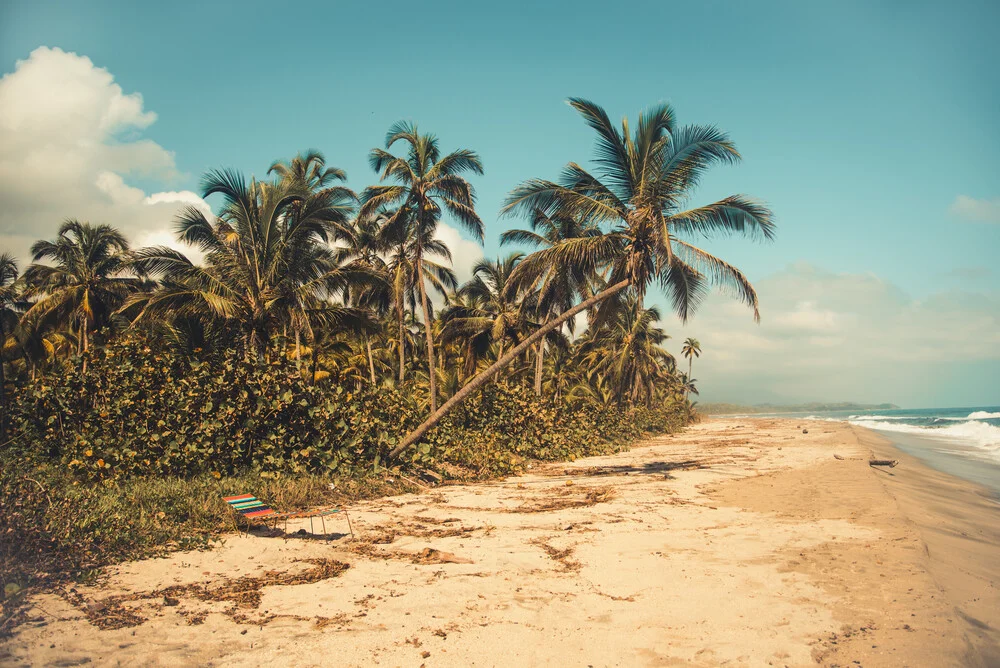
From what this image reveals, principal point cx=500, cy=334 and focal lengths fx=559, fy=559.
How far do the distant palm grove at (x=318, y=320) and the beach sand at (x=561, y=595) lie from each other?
2.41 metres

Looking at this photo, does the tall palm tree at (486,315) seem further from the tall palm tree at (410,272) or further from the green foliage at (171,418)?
the green foliage at (171,418)

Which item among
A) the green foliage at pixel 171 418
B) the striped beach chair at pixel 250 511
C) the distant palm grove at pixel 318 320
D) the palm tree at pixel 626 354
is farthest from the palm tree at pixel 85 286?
the palm tree at pixel 626 354

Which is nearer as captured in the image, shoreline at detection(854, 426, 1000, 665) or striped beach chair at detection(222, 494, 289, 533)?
shoreline at detection(854, 426, 1000, 665)

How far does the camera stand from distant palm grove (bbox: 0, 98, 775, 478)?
8.30 metres

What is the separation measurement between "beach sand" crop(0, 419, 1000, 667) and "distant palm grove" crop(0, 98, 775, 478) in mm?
2413

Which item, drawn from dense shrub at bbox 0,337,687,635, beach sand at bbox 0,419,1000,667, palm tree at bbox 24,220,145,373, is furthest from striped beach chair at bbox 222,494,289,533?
palm tree at bbox 24,220,145,373

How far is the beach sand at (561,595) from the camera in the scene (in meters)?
3.76

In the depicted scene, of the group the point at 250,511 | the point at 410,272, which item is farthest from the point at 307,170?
the point at 250,511

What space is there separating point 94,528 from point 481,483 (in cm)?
731

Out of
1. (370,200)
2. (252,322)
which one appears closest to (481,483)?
(252,322)

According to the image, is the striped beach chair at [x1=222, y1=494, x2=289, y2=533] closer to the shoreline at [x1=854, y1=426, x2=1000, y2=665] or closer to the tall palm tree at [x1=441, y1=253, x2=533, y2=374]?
the shoreline at [x1=854, y1=426, x2=1000, y2=665]

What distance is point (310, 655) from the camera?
3654 mm

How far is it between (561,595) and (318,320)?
12.0 metres

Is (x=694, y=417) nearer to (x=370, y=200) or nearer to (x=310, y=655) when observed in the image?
(x=370, y=200)
